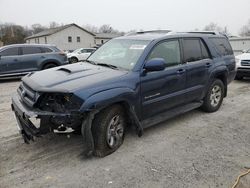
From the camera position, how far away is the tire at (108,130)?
4004 millimetres

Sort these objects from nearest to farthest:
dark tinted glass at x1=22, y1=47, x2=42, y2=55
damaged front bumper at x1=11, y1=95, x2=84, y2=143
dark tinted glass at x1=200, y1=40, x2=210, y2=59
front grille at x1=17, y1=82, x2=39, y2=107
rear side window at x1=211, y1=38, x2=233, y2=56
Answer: damaged front bumper at x1=11, y1=95, x2=84, y2=143 → front grille at x1=17, y1=82, x2=39, y2=107 → dark tinted glass at x1=200, y1=40, x2=210, y2=59 → rear side window at x1=211, y1=38, x2=233, y2=56 → dark tinted glass at x1=22, y1=47, x2=42, y2=55

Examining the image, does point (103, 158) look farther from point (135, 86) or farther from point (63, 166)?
point (135, 86)

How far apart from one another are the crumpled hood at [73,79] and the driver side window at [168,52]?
824 mm

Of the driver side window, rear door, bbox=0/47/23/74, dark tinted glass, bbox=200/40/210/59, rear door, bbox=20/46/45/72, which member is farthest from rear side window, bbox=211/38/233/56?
rear door, bbox=0/47/23/74

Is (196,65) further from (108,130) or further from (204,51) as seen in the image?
(108,130)

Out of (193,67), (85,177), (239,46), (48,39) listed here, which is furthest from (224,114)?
(48,39)

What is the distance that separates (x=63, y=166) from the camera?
3.91 meters

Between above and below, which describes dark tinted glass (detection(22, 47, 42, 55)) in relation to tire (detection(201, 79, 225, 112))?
above

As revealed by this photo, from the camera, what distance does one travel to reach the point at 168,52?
517 centimetres

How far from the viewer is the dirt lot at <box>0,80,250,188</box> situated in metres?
3.54

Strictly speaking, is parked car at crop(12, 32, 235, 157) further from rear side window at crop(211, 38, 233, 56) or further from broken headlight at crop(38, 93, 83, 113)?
rear side window at crop(211, 38, 233, 56)

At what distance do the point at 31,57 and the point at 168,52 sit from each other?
848 cm

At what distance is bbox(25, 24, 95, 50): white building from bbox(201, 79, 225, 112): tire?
4659 centimetres

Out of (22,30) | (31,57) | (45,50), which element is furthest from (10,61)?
(22,30)
